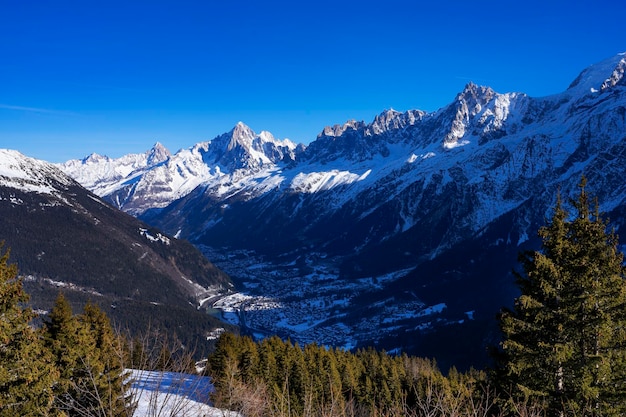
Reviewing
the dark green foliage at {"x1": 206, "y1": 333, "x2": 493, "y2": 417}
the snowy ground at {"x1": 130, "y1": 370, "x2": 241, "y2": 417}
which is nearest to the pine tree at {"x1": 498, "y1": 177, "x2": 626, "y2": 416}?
the snowy ground at {"x1": 130, "y1": 370, "x2": 241, "y2": 417}

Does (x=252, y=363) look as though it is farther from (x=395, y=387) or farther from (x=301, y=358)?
(x=395, y=387)

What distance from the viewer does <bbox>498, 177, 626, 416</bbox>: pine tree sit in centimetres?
2033

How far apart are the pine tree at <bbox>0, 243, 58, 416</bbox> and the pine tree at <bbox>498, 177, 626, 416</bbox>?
2115cm

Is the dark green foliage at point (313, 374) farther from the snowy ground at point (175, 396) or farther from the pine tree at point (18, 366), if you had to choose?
the pine tree at point (18, 366)

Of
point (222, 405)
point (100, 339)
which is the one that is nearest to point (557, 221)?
point (222, 405)

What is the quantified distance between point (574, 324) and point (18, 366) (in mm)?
25122

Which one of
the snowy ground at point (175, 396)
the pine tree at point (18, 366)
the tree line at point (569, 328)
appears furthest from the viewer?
the tree line at point (569, 328)

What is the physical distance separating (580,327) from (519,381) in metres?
3.99

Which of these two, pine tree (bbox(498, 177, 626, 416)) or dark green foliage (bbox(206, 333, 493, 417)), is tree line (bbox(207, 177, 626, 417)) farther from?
dark green foliage (bbox(206, 333, 493, 417))

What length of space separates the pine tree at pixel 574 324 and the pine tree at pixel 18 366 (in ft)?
69.4

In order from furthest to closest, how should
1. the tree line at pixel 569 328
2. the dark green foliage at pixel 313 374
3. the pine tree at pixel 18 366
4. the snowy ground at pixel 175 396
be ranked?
1. the dark green foliage at pixel 313 374
2. the tree line at pixel 569 328
3. the pine tree at pixel 18 366
4. the snowy ground at pixel 175 396

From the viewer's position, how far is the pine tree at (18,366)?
752 inches

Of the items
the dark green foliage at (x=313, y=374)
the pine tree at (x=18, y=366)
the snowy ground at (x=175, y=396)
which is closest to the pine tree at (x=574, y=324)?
the snowy ground at (x=175, y=396)

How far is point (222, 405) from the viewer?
1535 cm
